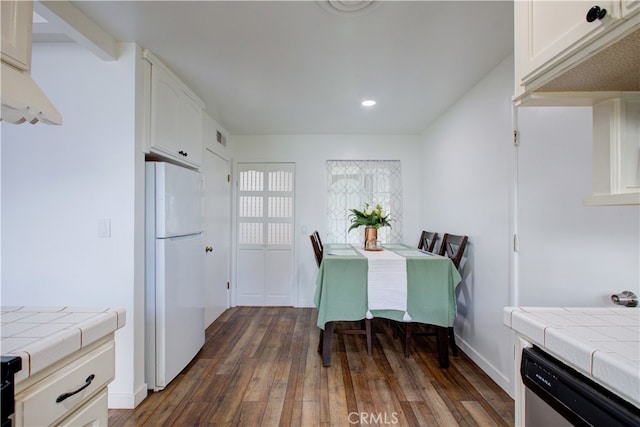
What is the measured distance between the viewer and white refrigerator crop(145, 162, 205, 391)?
6.71 feet

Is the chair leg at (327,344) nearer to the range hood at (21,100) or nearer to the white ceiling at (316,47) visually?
the white ceiling at (316,47)

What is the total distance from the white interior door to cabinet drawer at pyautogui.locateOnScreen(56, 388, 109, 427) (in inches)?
90.5

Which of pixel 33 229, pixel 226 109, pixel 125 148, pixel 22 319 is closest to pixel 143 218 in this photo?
pixel 125 148

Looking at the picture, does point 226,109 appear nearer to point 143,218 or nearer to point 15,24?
point 143,218

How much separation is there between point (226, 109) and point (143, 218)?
5.27 ft

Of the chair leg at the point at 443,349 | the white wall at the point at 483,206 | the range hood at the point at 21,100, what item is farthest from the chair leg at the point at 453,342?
the range hood at the point at 21,100

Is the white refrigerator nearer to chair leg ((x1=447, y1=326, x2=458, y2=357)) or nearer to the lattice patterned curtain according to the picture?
the lattice patterned curtain

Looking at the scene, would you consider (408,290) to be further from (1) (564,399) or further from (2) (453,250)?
(1) (564,399)

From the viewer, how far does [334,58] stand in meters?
2.06

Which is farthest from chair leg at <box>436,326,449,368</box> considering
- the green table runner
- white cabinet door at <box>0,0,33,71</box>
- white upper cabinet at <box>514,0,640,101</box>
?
white cabinet door at <box>0,0,33,71</box>

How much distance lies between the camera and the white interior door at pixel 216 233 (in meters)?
3.27

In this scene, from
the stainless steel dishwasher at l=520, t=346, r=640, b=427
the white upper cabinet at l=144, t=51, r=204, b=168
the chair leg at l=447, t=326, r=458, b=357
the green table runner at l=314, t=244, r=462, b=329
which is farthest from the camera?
the chair leg at l=447, t=326, r=458, b=357

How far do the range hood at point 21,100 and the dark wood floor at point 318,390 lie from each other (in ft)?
5.87

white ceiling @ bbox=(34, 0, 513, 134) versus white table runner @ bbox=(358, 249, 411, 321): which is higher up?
white ceiling @ bbox=(34, 0, 513, 134)
